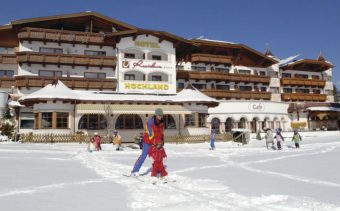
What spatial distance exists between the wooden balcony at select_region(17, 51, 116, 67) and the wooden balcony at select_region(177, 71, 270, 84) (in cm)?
1012

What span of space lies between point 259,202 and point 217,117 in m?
36.6

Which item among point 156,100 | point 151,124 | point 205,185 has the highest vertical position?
point 156,100

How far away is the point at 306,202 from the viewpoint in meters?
5.91

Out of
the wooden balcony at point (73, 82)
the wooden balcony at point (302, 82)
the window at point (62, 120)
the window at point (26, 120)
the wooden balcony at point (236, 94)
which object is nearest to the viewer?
the window at point (62, 120)

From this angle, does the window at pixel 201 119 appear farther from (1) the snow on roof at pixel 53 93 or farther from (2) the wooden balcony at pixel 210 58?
(2) the wooden balcony at pixel 210 58

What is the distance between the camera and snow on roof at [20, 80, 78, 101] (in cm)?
2678

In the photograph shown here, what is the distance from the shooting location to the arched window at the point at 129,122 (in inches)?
1230

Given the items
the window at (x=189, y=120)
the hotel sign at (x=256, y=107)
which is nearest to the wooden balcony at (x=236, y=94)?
the hotel sign at (x=256, y=107)

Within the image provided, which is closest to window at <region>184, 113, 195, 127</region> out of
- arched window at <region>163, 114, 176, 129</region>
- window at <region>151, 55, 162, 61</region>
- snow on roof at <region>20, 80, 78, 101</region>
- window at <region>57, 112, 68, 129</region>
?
arched window at <region>163, 114, 176, 129</region>

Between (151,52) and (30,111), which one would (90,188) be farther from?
(151,52)

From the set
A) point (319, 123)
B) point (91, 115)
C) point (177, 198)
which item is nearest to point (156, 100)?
point (91, 115)

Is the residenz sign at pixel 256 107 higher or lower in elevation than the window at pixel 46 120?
higher

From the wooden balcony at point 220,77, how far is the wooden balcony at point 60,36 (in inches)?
455

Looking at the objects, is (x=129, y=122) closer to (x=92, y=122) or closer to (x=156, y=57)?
(x=92, y=122)
